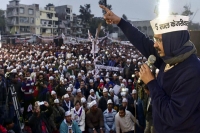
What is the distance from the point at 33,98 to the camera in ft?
27.8

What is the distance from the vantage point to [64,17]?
230 ft

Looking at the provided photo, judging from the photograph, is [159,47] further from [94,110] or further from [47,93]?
[47,93]

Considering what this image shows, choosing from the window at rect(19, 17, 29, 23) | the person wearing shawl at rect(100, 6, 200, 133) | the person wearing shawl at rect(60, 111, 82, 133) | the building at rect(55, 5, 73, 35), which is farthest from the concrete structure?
the person wearing shawl at rect(100, 6, 200, 133)

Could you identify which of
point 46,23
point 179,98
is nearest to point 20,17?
point 46,23

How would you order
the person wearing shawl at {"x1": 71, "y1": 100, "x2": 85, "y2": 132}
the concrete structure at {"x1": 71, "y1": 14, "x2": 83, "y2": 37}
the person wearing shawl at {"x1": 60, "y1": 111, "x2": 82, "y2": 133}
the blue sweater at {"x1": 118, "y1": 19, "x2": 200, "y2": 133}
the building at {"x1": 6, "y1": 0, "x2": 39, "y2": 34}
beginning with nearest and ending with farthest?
1. the blue sweater at {"x1": 118, "y1": 19, "x2": 200, "y2": 133}
2. the person wearing shawl at {"x1": 60, "y1": 111, "x2": 82, "y2": 133}
3. the person wearing shawl at {"x1": 71, "y1": 100, "x2": 85, "y2": 132}
4. the building at {"x1": 6, "y1": 0, "x2": 39, "y2": 34}
5. the concrete structure at {"x1": 71, "y1": 14, "x2": 83, "y2": 37}

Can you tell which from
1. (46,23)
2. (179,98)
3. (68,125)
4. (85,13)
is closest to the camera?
(179,98)

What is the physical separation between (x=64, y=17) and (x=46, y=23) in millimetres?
5707

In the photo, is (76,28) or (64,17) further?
(64,17)

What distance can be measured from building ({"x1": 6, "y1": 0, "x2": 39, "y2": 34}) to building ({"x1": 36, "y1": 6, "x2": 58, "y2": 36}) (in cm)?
148

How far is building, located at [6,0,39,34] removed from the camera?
201 ft

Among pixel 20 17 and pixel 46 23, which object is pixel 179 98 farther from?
pixel 46 23

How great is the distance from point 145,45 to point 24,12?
65.2 metres

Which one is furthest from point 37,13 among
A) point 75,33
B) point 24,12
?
point 75,33

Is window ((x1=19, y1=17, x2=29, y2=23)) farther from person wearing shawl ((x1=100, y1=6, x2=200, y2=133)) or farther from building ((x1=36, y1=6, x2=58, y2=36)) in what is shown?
person wearing shawl ((x1=100, y1=6, x2=200, y2=133))
